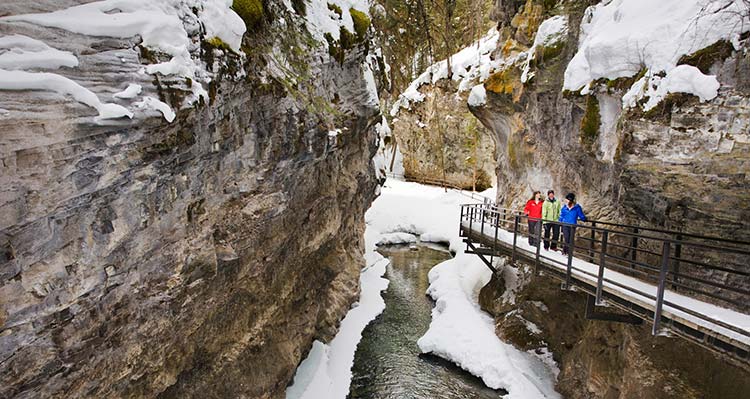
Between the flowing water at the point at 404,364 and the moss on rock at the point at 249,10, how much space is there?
9.95 m

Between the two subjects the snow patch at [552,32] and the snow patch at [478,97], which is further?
the snow patch at [478,97]

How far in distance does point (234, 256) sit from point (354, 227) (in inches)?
416

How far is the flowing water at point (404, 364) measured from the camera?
11.8 metres

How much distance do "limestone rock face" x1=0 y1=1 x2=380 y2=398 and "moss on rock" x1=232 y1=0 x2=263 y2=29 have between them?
1.28 feet

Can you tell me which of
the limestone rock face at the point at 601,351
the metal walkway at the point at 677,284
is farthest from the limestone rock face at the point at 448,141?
the metal walkway at the point at 677,284

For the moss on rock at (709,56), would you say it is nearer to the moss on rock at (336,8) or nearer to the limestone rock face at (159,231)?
the limestone rock face at (159,231)

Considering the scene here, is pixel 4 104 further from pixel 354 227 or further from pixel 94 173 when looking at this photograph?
pixel 354 227

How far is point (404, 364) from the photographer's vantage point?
13273 millimetres

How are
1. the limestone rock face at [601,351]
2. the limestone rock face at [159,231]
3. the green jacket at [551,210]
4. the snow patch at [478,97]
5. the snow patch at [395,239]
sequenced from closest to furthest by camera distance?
the limestone rock face at [159,231]
the limestone rock face at [601,351]
the green jacket at [551,210]
the snow patch at [478,97]
the snow patch at [395,239]

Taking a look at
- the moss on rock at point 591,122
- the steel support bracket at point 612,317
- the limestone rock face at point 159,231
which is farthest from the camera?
the moss on rock at point 591,122

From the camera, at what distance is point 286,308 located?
36.4ft

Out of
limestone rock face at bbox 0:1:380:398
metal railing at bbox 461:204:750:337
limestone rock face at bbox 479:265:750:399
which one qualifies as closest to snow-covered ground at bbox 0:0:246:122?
limestone rock face at bbox 0:1:380:398

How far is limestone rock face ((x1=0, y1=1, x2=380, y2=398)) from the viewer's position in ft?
14.0

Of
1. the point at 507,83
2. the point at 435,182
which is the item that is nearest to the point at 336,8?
→ the point at 507,83
